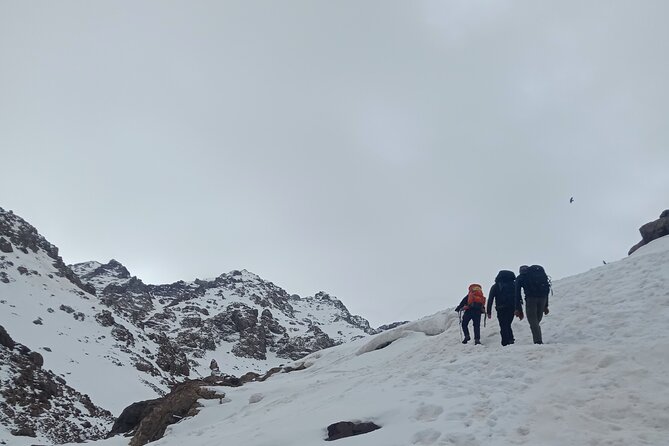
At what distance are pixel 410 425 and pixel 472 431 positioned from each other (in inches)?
43.5

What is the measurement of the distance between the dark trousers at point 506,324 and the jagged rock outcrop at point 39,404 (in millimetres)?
25869

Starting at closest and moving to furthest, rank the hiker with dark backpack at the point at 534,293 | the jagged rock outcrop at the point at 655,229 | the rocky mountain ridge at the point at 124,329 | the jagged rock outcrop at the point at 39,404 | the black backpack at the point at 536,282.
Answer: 1. the hiker with dark backpack at the point at 534,293
2. the black backpack at the point at 536,282
3. the jagged rock outcrop at the point at 655,229
4. the jagged rock outcrop at the point at 39,404
5. the rocky mountain ridge at the point at 124,329

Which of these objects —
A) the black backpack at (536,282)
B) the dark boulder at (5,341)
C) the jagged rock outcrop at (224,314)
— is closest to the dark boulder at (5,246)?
the jagged rock outcrop at (224,314)

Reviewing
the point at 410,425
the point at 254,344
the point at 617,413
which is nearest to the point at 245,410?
the point at 410,425

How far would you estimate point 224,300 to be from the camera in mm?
121562

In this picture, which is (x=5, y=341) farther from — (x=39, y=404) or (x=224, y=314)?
(x=224, y=314)

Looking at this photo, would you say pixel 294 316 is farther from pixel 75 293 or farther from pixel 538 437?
pixel 538 437

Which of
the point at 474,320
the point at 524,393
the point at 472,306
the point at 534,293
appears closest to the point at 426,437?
the point at 524,393

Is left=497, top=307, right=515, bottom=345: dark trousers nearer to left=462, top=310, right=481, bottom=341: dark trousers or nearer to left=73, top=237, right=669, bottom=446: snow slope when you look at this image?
left=73, top=237, right=669, bottom=446: snow slope

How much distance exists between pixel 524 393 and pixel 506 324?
3.94 meters

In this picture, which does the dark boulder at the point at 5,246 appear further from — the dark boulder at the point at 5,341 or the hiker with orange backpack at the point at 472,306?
the hiker with orange backpack at the point at 472,306

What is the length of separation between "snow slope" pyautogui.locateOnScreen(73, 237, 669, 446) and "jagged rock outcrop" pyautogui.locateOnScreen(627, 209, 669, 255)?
34.1ft

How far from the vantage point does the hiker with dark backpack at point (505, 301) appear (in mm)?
12828

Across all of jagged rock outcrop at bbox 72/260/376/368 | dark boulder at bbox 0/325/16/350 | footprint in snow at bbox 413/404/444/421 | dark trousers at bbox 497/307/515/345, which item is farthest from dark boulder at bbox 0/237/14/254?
footprint in snow at bbox 413/404/444/421
